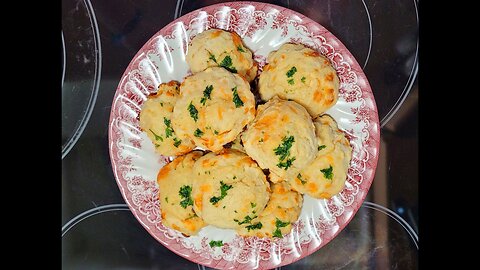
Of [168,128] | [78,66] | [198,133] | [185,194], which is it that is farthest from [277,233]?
[78,66]

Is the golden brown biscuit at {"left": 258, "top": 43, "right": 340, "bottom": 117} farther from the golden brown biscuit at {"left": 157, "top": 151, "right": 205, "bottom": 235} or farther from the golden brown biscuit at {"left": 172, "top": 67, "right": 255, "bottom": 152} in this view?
the golden brown biscuit at {"left": 157, "top": 151, "right": 205, "bottom": 235}

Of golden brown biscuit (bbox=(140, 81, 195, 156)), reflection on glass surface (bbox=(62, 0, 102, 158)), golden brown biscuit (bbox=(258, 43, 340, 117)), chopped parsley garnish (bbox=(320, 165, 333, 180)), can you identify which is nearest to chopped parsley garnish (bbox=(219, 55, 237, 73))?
golden brown biscuit (bbox=(258, 43, 340, 117))

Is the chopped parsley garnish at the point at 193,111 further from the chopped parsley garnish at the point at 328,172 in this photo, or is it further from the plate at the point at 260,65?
the chopped parsley garnish at the point at 328,172

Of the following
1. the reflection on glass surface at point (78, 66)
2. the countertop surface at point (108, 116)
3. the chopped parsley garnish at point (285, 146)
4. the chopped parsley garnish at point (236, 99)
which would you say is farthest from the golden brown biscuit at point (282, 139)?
the reflection on glass surface at point (78, 66)

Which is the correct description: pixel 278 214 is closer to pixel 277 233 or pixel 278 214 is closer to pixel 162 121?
pixel 277 233
